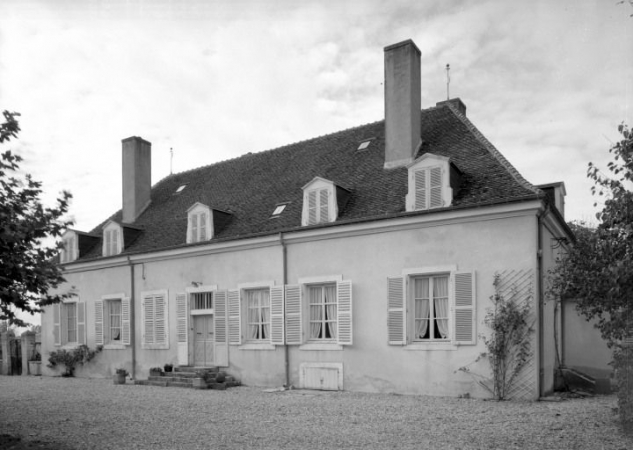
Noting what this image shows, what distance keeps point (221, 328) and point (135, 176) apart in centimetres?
842

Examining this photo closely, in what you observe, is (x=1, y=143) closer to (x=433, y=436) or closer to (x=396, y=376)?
(x=433, y=436)

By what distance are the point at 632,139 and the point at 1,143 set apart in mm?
8342

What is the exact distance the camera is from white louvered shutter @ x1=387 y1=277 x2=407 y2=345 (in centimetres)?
1331

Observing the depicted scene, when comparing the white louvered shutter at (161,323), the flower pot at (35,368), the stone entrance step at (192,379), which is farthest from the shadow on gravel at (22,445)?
the flower pot at (35,368)

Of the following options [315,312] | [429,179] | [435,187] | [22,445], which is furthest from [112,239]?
[22,445]

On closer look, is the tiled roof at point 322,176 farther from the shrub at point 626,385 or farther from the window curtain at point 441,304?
the shrub at point 626,385

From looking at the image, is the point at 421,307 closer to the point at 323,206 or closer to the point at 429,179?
the point at 429,179

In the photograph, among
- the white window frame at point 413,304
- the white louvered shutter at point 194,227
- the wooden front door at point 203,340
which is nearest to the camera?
the white window frame at point 413,304

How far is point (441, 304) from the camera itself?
13094 mm

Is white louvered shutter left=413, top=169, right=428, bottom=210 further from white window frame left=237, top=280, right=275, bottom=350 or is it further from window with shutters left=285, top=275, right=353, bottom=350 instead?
white window frame left=237, top=280, right=275, bottom=350

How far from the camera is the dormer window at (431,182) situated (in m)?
13.1

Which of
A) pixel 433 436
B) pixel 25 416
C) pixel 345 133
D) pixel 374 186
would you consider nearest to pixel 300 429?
pixel 433 436

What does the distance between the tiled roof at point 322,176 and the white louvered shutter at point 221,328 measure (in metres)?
1.83

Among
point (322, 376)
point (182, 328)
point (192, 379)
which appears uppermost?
point (182, 328)
